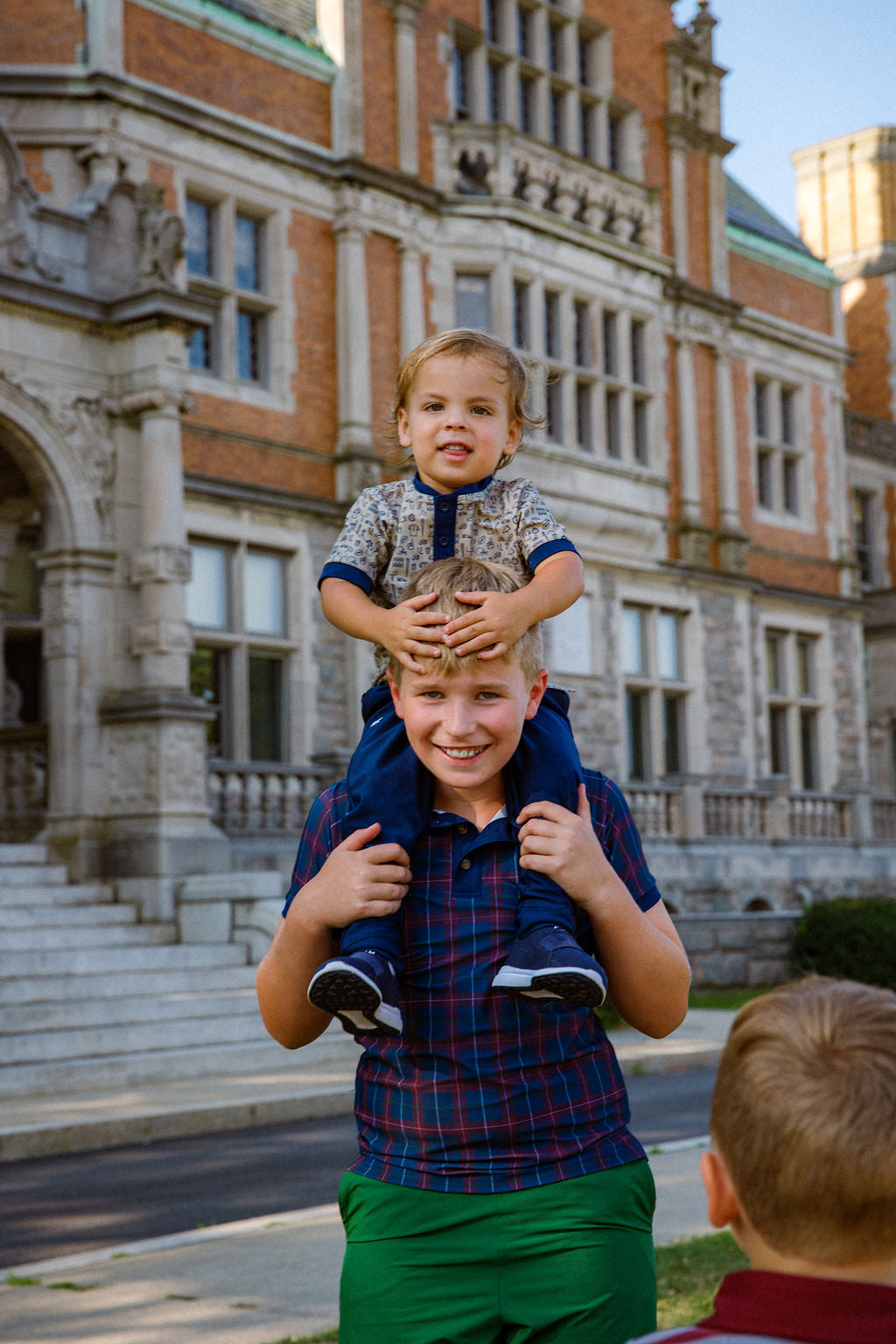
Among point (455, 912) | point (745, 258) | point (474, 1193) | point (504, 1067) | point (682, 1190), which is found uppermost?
point (745, 258)

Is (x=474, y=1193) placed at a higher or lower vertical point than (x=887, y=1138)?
lower

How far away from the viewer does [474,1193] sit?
217 centimetres

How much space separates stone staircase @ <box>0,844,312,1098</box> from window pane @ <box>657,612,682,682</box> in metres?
12.1

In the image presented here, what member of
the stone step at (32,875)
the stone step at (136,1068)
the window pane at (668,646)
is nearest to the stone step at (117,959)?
the stone step at (136,1068)

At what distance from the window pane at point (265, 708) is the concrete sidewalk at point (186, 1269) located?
29.9ft

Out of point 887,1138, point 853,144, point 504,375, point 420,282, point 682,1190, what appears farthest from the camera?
point 853,144

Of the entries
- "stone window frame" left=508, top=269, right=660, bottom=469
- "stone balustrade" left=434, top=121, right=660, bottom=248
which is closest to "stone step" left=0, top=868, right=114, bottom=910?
"stone window frame" left=508, top=269, right=660, bottom=469

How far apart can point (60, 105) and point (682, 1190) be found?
13.8 metres

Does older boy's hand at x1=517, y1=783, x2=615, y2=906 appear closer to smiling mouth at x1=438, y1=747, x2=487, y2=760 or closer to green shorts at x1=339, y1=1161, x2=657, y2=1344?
smiling mouth at x1=438, y1=747, x2=487, y2=760

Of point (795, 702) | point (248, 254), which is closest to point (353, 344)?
point (248, 254)

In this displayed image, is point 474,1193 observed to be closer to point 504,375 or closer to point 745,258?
point 504,375

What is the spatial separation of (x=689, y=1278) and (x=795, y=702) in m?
21.3

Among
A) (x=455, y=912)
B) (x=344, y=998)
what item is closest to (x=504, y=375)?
(x=455, y=912)

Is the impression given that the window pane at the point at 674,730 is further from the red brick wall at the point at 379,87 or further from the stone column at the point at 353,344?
the red brick wall at the point at 379,87
